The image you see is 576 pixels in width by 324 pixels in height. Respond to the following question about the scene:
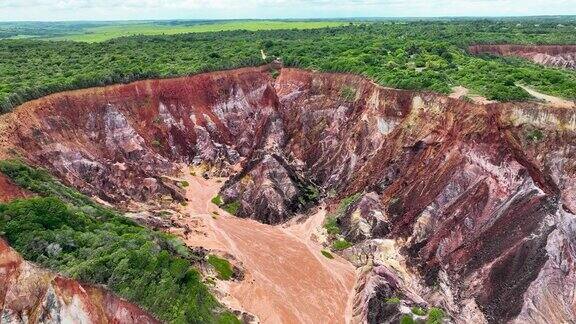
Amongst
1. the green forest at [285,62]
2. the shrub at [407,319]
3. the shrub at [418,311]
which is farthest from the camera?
the green forest at [285,62]

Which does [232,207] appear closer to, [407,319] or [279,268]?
[279,268]

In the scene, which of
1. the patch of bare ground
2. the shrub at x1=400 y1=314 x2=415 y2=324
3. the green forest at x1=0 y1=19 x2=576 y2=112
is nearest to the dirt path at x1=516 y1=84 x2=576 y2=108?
the green forest at x1=0 y1=19 x2=576 y2=112

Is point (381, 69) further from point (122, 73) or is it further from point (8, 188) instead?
point (8, 188)

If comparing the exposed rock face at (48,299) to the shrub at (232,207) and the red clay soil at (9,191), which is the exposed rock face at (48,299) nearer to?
the red clay soil at (9,191)

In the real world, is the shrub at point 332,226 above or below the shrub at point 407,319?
below

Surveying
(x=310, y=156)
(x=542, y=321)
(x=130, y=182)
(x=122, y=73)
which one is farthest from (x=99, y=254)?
(x=122, y=73)

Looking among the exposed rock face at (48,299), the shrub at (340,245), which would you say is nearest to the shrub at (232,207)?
the shrub at (340,245)
